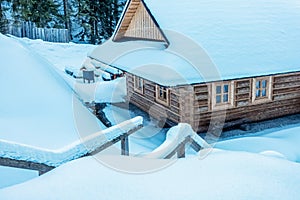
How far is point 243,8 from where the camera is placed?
13.5 metres

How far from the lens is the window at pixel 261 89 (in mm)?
11516

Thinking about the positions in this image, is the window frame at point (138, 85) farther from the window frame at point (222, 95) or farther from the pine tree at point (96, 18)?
the pine tree at point (96, 18)

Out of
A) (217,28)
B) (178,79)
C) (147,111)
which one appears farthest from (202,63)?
(147,111)

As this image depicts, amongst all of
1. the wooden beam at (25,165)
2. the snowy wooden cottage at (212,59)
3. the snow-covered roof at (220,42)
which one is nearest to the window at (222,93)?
the snowy wooden cottage at (212,59)

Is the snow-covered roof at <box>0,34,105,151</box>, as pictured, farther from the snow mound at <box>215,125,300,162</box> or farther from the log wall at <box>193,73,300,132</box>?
the snow mound at <box>215,125,300,162</box>

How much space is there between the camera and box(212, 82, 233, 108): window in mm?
10891

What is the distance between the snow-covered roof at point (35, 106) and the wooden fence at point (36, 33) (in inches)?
519

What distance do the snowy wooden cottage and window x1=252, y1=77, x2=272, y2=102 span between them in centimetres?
3

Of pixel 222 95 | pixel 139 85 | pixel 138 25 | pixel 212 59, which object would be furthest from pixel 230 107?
pixel 138 25

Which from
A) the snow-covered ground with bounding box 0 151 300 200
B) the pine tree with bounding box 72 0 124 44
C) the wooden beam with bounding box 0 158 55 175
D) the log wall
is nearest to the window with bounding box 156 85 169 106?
the log wall

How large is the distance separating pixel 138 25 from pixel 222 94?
16.4 ft

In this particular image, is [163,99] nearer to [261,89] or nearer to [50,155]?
Answer: [261,89]

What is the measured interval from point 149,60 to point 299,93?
5345mm

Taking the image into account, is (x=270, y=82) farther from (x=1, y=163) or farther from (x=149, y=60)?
(x=1, y=163)
